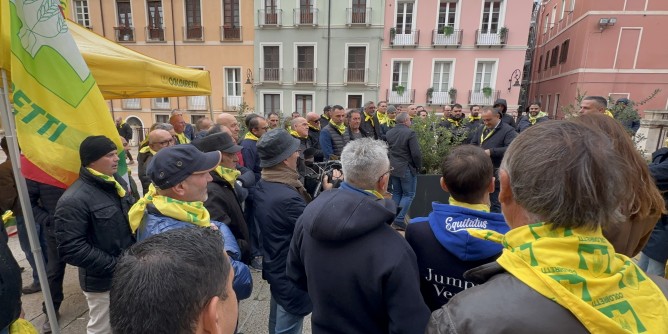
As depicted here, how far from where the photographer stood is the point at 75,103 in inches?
91.8

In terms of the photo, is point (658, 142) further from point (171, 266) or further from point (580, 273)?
point (171, 266)

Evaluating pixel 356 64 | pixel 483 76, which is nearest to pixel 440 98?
pixel 483 76

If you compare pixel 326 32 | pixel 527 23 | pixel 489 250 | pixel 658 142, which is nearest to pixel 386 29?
pixel 326 32

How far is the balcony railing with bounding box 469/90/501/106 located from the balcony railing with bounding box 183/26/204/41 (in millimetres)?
15785

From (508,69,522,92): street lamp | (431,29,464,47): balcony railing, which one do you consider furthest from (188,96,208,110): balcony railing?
(508,69,522,92): street lamp

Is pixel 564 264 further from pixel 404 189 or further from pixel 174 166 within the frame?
pixel 404 189

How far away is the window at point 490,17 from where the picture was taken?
18.1 metres

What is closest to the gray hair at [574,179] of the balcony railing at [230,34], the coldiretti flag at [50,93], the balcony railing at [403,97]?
the coldiretti flag at [50,93]

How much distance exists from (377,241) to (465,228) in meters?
0.38

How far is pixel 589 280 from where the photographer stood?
2.50 feet

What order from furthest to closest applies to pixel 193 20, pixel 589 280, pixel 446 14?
pixel 193 20, pixel 446 14, pixel 589 280

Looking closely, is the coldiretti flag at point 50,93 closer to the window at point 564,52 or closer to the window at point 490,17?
the window at point 490,17

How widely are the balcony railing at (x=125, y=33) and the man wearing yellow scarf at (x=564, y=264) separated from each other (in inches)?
963

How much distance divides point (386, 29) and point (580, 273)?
1990 cm
